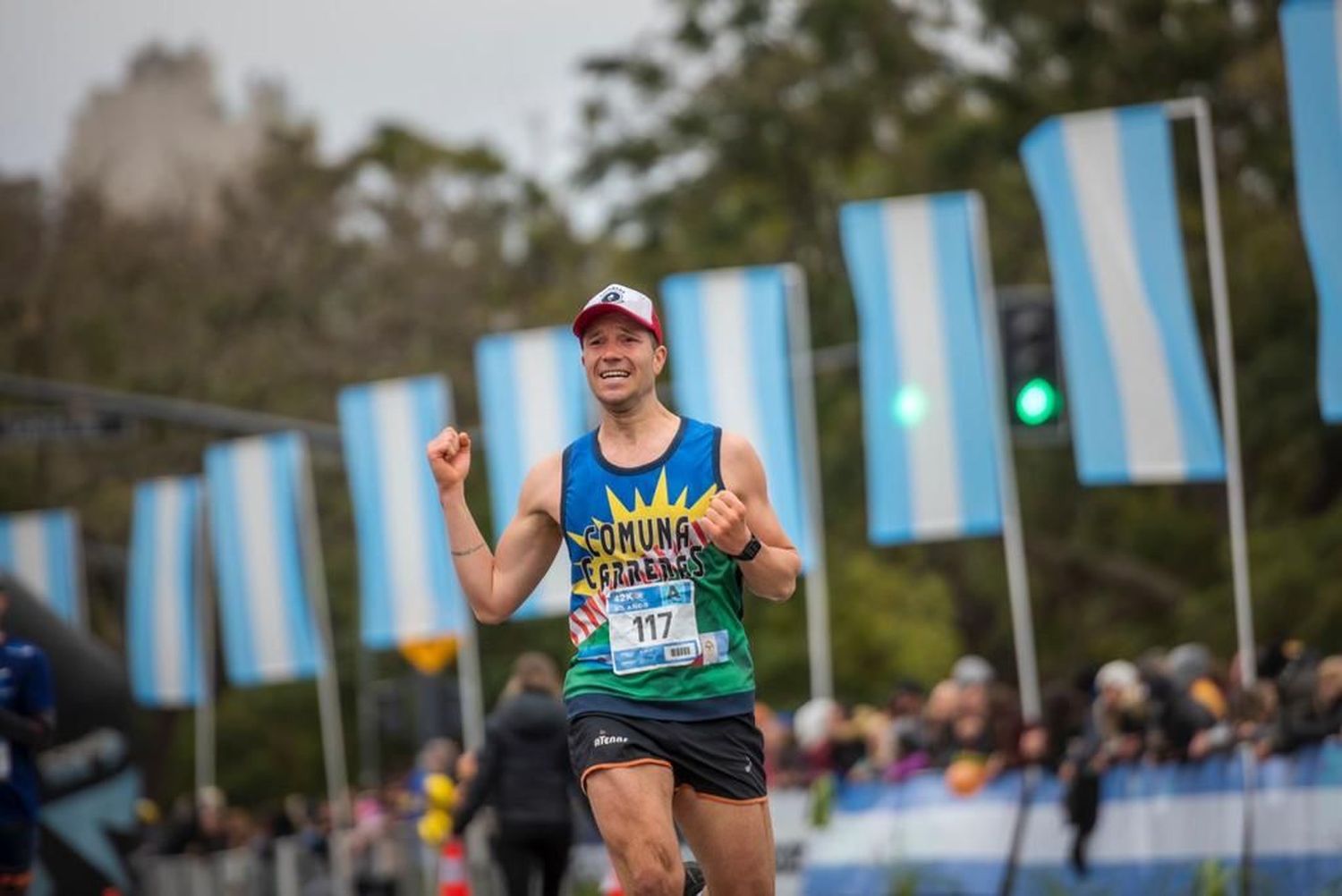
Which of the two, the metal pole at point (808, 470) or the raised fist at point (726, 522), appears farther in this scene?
the metal pole at point (808, 470)

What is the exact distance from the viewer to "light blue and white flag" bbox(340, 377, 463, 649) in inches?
977

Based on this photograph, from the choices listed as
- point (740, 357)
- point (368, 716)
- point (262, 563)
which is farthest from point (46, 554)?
point (740, 357)

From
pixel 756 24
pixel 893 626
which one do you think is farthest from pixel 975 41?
pixel 893 626

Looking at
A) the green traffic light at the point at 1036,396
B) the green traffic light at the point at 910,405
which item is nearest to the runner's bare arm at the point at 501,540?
the green traffic light at the point at 1036,396

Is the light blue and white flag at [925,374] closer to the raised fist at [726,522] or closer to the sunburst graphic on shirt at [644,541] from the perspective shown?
the sunburst graphic on shirt at [644,541]

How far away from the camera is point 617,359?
7.52m

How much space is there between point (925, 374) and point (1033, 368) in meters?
3.24

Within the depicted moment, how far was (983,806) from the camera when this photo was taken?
14641 millimetres

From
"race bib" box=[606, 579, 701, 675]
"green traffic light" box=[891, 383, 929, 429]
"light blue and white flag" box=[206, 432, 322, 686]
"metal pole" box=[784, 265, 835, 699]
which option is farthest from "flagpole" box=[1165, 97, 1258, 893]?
"light blue and white flag" box=[206, 432, 322, 686]

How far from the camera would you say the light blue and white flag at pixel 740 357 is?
21297mm

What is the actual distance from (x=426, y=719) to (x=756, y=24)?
85.5 feet

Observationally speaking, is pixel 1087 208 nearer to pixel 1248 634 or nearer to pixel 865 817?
pixel 1248 634

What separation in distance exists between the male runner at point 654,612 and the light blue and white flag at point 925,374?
11.8m

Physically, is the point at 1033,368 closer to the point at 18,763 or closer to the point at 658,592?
the point at 18,763
